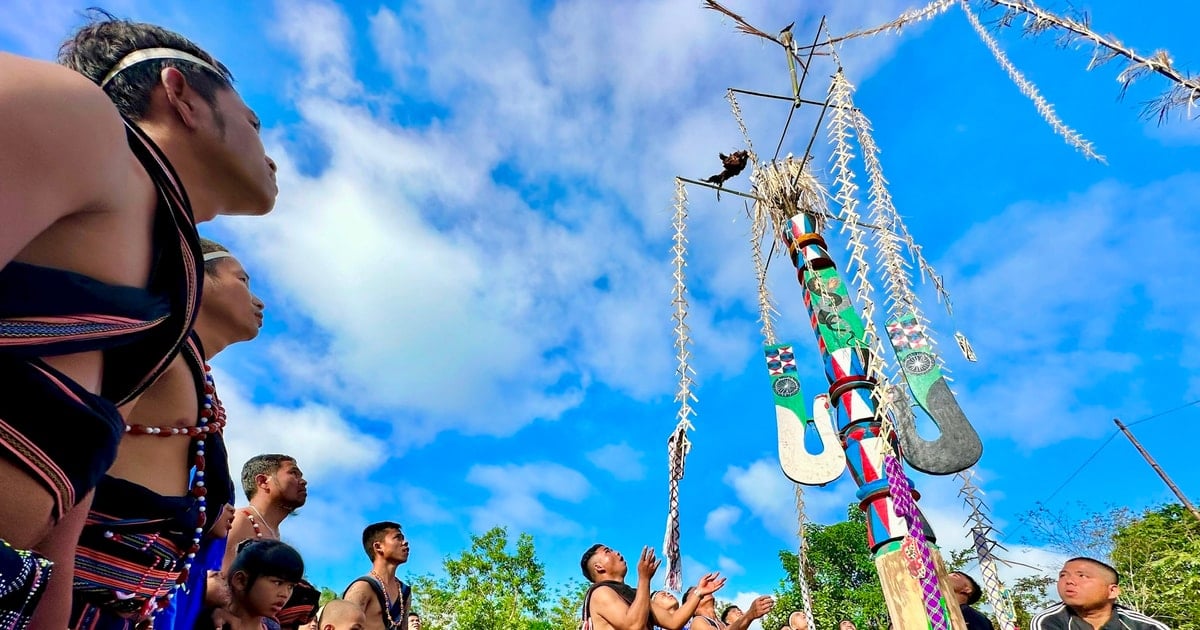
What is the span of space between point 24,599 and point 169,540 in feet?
2.55

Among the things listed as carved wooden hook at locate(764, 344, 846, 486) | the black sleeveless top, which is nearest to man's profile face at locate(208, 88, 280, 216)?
the black sleeveless top

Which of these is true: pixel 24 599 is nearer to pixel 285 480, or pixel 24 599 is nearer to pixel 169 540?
pixel 169 540

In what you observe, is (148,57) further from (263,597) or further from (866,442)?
(866,442)

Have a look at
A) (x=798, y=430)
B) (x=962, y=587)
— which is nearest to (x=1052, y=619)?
(x=962, y=587)

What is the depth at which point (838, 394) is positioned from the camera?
500 centimetres

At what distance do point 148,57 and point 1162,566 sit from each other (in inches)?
804

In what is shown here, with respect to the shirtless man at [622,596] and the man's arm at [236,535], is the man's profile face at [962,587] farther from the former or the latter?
the man's arm at [236,535]

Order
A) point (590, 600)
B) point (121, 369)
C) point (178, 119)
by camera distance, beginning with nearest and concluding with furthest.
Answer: point (121, 369) → point (178, 119) → point (590, 600)

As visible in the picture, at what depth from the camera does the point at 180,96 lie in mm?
1314

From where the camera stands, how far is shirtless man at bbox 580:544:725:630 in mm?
4184

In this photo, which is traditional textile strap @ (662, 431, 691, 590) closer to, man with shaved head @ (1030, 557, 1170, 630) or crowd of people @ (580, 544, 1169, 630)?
crowd of people @ (580, 544, 1169, 630)

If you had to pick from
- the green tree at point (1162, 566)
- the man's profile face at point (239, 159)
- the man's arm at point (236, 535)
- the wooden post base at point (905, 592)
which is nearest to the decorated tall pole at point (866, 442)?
the wooden post base at point (905, 592)

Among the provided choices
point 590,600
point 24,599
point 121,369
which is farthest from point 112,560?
point 590,600

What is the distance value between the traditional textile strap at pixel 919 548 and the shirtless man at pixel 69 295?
12.3 ft
